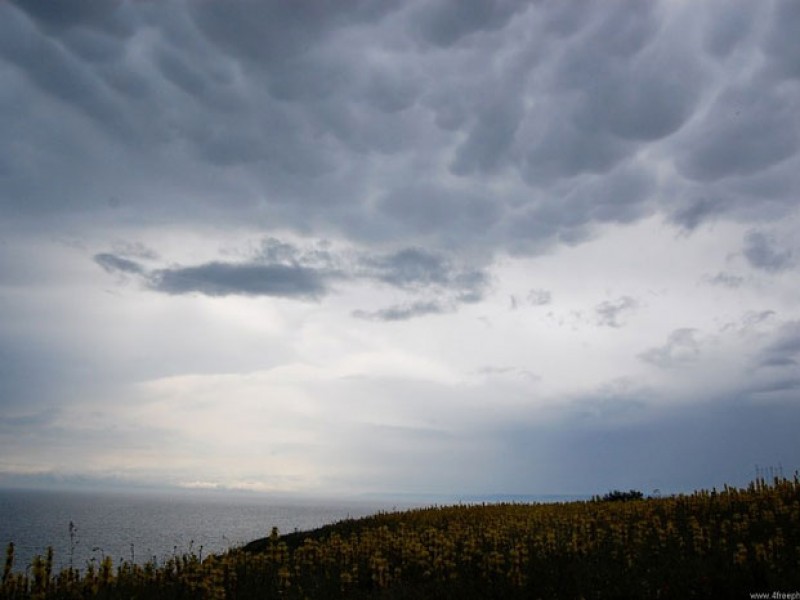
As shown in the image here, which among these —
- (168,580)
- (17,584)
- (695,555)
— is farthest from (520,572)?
(17,584)

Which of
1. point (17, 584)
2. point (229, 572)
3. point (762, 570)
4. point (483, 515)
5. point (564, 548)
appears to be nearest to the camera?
Result: point (17, 584)

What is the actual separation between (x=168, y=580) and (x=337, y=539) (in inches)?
215

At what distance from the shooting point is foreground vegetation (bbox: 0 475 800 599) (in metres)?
11.2

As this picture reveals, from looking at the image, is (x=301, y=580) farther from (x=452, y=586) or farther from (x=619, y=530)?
(x=619, y=530)

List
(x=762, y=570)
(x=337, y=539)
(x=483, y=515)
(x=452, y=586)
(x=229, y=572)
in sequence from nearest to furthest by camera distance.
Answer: (x=762, y=570) < (x=452, y=586) < (x=229, y=572) < (x=337, y=539) < (x=483, y=515)

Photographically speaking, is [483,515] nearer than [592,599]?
No

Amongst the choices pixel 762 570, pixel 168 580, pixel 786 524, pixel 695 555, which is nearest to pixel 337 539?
pixel 168 580

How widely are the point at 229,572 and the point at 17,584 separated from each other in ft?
13.9

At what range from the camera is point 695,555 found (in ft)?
45.2

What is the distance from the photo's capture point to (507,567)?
14234 mm

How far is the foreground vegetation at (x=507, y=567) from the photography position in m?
11.2

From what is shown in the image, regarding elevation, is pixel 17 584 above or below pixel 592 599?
above

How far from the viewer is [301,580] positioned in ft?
45.1

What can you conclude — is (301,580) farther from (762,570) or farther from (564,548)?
(762,570)
